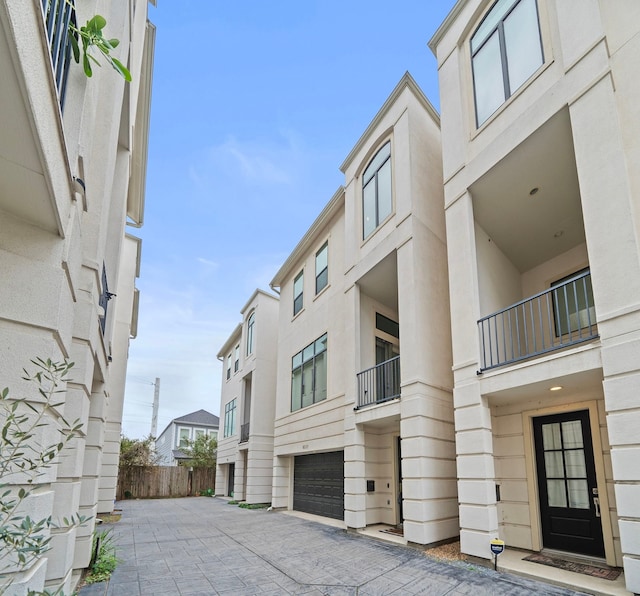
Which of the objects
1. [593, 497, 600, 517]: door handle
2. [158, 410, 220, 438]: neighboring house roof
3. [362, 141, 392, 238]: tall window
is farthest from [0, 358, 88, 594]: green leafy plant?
[158, 410, 220, 438]: neighboring house roof

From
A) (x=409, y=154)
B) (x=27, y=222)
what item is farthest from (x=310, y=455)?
(x=27, y=222)

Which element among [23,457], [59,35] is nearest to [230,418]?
[23,457]

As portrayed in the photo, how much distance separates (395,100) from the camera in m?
10.4

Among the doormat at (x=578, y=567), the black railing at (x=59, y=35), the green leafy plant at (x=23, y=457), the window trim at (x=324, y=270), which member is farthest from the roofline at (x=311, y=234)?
the green leafy plant at (x=23, y=457)

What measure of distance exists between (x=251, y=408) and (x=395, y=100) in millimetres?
12754

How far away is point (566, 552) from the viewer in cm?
683

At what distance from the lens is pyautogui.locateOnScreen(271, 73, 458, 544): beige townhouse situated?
27.5 ft

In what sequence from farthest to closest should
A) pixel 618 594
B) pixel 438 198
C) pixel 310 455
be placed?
pixel 310 455 < pixel 438 198 < pixel 618 594

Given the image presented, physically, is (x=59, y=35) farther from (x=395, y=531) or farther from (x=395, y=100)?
(x=395, y=531)

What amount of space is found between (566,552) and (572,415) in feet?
6.89

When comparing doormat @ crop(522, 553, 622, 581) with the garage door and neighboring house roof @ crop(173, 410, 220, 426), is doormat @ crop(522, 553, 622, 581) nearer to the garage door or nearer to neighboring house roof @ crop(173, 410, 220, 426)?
the garage door

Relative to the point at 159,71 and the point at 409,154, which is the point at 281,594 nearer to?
the point at 409,154

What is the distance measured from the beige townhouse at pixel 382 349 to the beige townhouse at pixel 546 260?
3.42 feet

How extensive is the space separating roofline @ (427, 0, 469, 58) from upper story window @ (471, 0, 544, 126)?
0.71m
